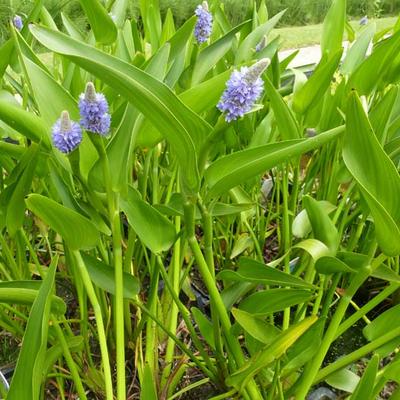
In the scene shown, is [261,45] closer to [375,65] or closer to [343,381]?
[375,65]

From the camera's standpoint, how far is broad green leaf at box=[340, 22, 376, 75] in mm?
751

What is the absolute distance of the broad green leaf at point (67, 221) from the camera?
0.41m

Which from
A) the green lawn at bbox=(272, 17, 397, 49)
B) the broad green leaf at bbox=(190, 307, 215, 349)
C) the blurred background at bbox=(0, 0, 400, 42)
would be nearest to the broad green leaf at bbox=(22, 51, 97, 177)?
the broad green leaf at bbox=(190, 307, 215, 349)

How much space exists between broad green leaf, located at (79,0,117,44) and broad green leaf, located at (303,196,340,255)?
317mm

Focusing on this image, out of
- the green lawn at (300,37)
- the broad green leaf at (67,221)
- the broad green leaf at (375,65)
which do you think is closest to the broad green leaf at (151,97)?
the broad green leaf at (67,221)

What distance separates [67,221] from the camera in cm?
43

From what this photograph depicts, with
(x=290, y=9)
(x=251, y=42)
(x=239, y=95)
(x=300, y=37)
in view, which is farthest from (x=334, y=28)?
(x=290, y=9)

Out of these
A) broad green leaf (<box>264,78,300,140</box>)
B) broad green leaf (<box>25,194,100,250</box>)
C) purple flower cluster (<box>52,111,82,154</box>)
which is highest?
broad green leaf (<box>264,78,300,140</box>)

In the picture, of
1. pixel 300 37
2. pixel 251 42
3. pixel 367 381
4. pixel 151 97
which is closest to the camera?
pixel 151 97

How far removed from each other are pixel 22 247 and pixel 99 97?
39 cm

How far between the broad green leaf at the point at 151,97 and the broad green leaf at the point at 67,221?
0.34 ft

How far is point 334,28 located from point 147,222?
463 millimetres

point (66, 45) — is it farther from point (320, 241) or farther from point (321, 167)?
point (321, 167)

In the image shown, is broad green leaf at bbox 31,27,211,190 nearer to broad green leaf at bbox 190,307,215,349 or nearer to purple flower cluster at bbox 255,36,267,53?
broad green leaf at bbox 190,307,215,349
